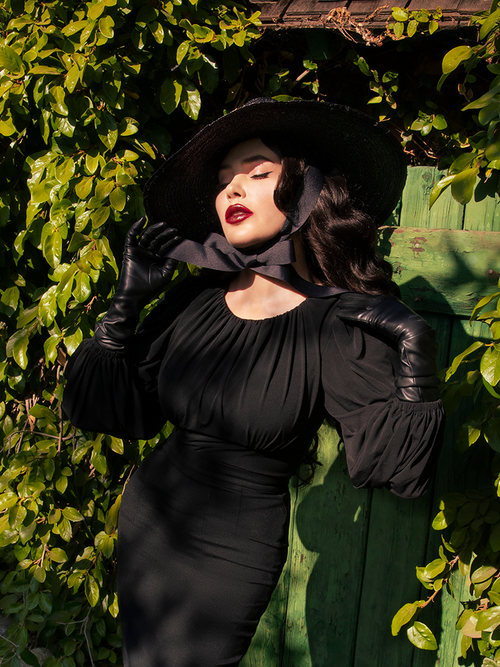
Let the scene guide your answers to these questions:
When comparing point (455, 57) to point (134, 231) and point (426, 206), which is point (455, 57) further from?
point (134, 231)

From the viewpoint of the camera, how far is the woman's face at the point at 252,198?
4.24ft

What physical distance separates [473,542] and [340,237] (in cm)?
90

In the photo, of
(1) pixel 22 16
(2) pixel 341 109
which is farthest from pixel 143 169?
(2) pixel 341 109

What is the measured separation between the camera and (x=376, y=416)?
1126 millimetres

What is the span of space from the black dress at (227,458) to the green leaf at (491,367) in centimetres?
19

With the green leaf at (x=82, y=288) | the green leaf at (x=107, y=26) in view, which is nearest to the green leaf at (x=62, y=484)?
the green leaf at (x=82, y=288)

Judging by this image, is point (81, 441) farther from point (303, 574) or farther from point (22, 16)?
point (22, 16)

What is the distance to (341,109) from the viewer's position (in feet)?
4.03

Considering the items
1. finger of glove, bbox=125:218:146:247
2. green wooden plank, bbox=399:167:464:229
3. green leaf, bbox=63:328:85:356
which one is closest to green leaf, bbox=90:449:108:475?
green leaf, bbox=63:328:85:356

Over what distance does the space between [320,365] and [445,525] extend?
0.61 m

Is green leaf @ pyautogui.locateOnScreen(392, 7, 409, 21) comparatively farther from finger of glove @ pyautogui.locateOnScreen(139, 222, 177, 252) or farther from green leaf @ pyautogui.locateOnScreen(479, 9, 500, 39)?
finger of glove @ pyautogui.locateOnScreen(139, 222, 177, 252)

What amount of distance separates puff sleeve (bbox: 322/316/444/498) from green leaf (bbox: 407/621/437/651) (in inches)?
26.5

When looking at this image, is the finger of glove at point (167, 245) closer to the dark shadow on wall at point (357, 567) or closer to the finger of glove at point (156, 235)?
the finger of glove at point (156, 235)

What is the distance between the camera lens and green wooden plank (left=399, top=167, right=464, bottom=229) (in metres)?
1.64
